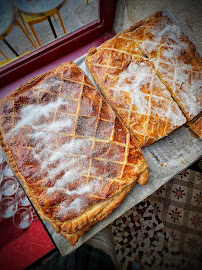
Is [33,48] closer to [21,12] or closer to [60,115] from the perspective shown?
[21,12]

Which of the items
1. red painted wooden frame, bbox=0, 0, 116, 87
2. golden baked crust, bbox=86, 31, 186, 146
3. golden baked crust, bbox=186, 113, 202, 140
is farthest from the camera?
red painted wooden frame, bbox=0, 0, 116, 87

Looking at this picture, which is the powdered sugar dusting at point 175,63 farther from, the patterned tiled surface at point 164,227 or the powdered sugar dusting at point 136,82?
the patterned tiled surface at point 164,227

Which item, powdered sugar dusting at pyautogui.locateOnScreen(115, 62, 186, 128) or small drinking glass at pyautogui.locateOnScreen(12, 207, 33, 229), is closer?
powdered sugar dusting at pyautogui.locateOnScreen(115, 62, 186, 128)

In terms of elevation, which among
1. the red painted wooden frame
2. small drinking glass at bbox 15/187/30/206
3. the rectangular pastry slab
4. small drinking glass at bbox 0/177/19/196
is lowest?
the rectangular pastry slab

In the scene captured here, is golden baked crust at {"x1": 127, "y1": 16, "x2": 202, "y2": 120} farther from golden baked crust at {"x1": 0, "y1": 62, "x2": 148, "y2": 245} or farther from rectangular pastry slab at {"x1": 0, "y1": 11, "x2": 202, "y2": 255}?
golden baked crust at {"x1": 0, "y1": 62, "x2": 148, "y2": 245}

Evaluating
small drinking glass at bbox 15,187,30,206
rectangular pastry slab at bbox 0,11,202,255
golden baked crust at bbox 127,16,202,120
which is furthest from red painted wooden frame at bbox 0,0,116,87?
small drinking glass at bbox 15,187,30,206

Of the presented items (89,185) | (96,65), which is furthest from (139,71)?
(89,185)

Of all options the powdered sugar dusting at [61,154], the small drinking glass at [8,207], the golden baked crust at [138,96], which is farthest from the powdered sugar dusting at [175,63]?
the small drinking glass at [8,207]
